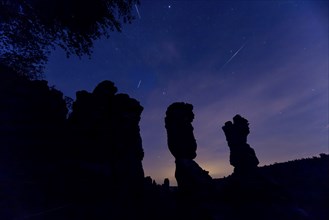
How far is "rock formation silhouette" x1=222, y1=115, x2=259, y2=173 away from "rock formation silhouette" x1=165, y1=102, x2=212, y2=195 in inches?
719

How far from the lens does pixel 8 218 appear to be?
8.90 meters

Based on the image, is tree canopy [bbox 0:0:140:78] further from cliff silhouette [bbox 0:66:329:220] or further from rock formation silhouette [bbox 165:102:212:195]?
rock formation silhouette [bbox 165:102:212:195]

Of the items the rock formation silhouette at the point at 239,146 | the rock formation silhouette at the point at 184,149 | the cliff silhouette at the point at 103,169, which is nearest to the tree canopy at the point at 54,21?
the cliff silhouette at the point at 103,169

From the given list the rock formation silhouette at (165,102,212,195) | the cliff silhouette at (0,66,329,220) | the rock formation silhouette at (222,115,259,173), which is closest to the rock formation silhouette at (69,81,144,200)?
the cliff silhouette at (0,66,329,220)

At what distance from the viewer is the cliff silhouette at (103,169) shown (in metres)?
13.1

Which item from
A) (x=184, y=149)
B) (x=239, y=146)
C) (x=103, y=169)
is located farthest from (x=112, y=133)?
(x=239, y=146)

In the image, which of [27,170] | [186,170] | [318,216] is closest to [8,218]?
[27,170]

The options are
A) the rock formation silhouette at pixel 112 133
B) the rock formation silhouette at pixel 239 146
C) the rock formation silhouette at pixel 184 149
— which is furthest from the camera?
the rock formation silhouette at pixel 239 146

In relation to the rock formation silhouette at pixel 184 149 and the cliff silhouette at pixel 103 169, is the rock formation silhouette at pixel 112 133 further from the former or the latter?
the rock formation silhouette at pixel 184 149

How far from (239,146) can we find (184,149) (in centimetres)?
2102

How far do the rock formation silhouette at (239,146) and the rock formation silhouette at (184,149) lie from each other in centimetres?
1827

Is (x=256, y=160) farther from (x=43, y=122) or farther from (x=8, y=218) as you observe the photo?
(x=8, y=218)

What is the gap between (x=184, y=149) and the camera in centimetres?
2945

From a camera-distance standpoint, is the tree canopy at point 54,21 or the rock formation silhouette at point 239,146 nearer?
the tree canopy at point 54,21
